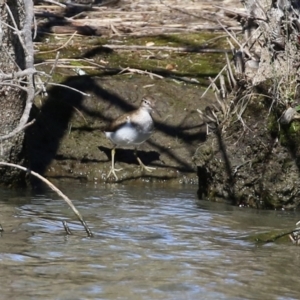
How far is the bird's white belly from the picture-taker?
34.9 feet

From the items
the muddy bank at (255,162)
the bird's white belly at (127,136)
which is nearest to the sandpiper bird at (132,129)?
the bird's white belly at (127,136)

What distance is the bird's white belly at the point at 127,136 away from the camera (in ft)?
34.9

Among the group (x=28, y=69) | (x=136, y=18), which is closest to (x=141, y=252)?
(x=28, y=69)

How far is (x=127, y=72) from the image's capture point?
1161 cm

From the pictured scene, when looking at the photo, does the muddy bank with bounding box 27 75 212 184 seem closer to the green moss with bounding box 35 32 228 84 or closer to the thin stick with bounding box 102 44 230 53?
the green moss with bounding box 35 32 228 84

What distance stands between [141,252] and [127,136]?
4400 mm

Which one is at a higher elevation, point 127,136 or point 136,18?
point 136,18

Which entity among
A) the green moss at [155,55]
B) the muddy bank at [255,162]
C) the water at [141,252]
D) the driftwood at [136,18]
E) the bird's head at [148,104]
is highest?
the driftwood at [136,18]

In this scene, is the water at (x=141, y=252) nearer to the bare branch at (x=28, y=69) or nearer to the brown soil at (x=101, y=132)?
the bare branch at (x=28, y=69)

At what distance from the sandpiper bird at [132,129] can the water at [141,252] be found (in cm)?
154

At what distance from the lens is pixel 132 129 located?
10.6 metres

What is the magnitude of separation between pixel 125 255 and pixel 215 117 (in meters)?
2.99

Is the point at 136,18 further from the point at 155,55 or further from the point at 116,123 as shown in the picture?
the point at 116,123

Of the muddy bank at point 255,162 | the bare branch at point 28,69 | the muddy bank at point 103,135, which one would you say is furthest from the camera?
the muddy bank at point 103,135
